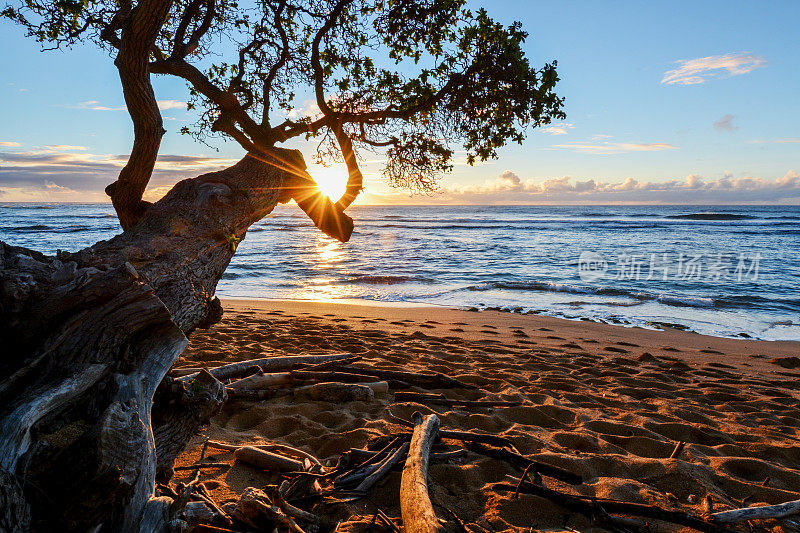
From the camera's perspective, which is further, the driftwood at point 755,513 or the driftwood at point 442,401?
the driftwood at point 442,401

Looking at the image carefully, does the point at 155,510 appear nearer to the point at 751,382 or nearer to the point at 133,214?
the point at 133,214

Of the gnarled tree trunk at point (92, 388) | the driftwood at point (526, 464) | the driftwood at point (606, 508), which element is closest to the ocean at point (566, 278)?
the driftwood at point (526, 464)

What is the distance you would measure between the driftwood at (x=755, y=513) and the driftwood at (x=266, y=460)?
274 cm

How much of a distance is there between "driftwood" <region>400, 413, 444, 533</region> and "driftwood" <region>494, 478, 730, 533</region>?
67cm

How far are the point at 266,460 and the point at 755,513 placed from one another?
3269 mm

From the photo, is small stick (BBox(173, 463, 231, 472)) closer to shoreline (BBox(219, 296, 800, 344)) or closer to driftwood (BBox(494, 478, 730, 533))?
driftwood (BBox(494, 478, 730, 533))

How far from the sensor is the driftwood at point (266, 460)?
3222mm

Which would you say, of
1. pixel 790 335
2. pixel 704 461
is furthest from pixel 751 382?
pixel 790 335

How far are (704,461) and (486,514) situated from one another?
2.25m

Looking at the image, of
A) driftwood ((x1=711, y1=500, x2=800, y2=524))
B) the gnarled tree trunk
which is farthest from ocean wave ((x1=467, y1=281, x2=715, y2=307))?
the gnarled tree trunk

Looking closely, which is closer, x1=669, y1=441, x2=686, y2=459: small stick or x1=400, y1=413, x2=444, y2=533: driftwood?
x1=400, y1=413, x2=444, y2=533: driftwood

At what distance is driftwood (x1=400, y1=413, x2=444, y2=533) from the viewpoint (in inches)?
87.1

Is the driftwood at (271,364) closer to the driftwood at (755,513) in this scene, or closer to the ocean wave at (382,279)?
the driftwood at (755,513)

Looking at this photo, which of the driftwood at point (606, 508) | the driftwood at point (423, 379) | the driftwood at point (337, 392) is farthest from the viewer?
the driftwood at point (423, 379)
